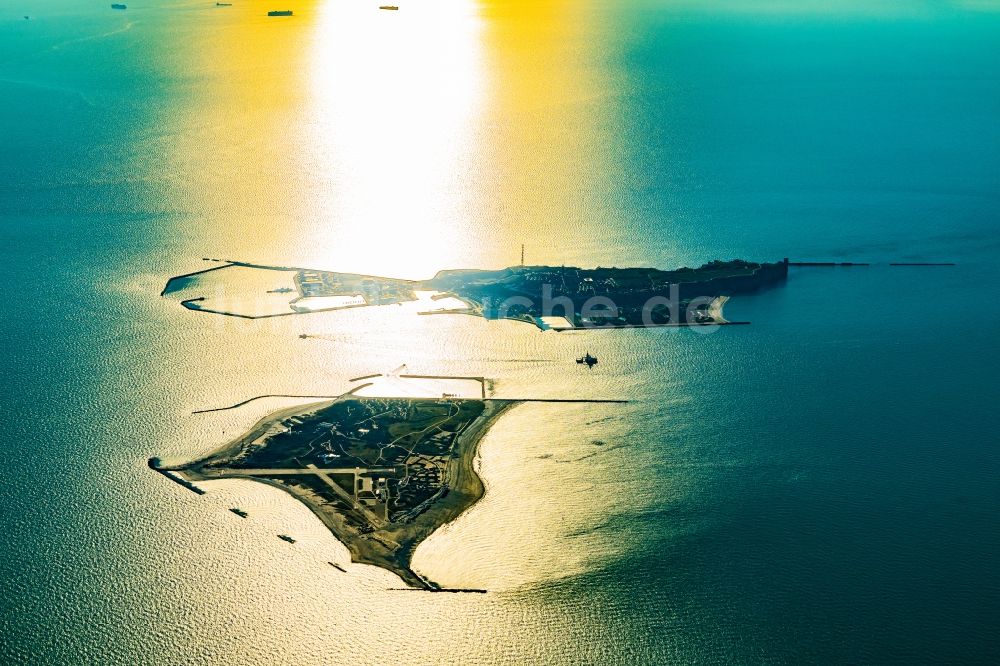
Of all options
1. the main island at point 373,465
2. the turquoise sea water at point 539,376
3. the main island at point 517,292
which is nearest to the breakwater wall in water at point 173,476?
the main island at point 373,465

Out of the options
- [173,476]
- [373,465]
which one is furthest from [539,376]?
[173,476]

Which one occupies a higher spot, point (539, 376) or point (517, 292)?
point (517, 292)

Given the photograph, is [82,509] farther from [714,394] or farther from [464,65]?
[464,65]

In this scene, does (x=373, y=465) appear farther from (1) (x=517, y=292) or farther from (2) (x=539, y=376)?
(1) (x=517, y=292)

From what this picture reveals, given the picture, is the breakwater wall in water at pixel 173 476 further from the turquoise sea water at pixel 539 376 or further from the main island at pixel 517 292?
the main island at pixel 517 292

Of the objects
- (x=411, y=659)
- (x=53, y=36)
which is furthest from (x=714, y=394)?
(x=53, y=36)

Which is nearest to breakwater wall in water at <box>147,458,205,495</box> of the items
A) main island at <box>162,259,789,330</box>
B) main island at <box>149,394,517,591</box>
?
main island at <box>149,394,517,591</box>
